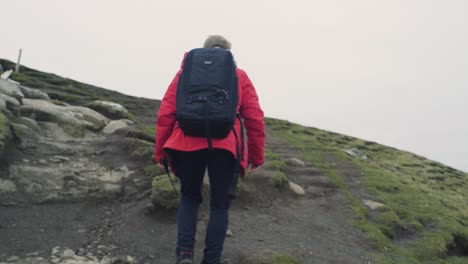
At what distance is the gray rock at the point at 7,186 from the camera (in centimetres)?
1053

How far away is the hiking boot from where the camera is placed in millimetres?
6516

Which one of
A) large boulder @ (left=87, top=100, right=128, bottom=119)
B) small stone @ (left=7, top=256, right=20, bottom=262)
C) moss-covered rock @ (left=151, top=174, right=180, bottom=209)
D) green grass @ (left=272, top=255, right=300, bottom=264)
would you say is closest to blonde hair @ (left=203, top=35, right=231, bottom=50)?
green grass @ (left=272, top=255, right=300, bottom=264)

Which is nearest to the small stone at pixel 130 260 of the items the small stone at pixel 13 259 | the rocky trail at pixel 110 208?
the rocky trail at pixel 110 208

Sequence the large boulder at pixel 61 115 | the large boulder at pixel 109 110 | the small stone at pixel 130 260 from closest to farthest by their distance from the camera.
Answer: the small stone at pixel 130 260 < the large boulder at pixel 61 115 < the large boulder at pixel 109 110

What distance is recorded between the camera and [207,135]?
21.0ft

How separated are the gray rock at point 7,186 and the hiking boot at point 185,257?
6.41m

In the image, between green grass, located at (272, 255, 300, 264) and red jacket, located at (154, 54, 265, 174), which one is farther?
green grass, located at (272, 255, 300, 264)

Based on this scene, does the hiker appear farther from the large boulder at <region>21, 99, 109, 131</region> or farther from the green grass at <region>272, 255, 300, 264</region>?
the large boulder at <region>21, 99, 109, 131</region>

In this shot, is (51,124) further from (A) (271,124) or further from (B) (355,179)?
(A) (271,124)

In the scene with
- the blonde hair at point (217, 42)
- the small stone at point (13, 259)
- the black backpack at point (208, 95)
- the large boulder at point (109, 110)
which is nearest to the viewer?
the black backpack at point (208, 95)

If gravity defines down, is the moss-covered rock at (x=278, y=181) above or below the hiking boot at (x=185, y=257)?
below

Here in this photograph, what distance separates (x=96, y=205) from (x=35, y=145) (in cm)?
415

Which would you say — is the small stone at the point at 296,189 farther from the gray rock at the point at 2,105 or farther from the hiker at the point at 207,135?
the gray rock at the point at 2,105

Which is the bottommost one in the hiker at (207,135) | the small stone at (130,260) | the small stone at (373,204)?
the small stone at (130,260)
